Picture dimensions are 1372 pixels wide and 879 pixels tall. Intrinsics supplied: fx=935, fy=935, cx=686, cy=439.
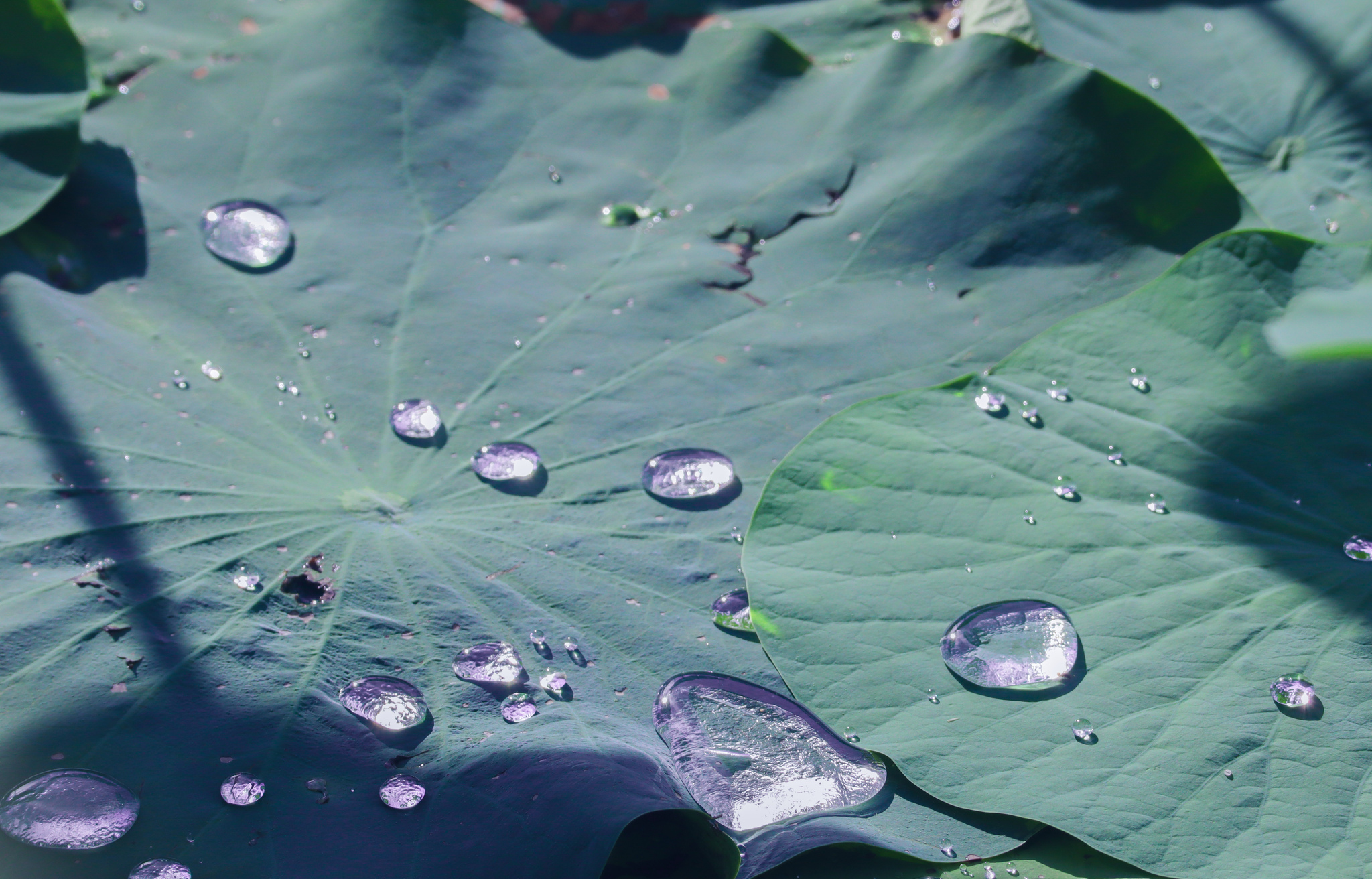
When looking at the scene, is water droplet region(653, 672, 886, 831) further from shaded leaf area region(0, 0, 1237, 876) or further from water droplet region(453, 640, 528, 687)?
water droplet region(453, 640, 528, 687)

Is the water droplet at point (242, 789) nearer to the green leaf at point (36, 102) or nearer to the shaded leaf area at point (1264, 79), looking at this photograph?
the green leaf at point (36, 102)

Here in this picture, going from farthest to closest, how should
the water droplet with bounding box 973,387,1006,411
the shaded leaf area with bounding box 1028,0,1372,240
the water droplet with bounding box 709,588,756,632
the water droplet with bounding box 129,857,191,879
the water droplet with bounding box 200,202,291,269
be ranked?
1. the shaded leaf area with bounding box 1028,0,1372,240
2. the water droplet with bounding box 200,202,291,269
3. the water droplet with bounding box 973,387,1006,411
4. the water droplet with bounding box 709,588,756,632
5. the water droplet with bounding box 129,857,191,879

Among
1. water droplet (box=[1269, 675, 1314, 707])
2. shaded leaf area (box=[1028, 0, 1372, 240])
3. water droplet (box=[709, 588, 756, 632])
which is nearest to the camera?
water droplet (box=[1269, 675, 1314, 707])

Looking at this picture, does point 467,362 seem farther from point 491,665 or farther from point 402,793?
point 402,793

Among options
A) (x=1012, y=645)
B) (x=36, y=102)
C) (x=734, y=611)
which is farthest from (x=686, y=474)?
(x=36, y=102)

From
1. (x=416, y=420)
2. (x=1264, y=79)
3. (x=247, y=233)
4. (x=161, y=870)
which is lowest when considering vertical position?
(x=161, y=870)

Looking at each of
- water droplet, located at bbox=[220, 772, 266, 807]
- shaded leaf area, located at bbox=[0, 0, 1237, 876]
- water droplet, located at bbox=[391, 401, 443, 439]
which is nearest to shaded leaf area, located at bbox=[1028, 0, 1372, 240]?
shaded leaf area, located at bbox=[0, 0, 1237, 876]
